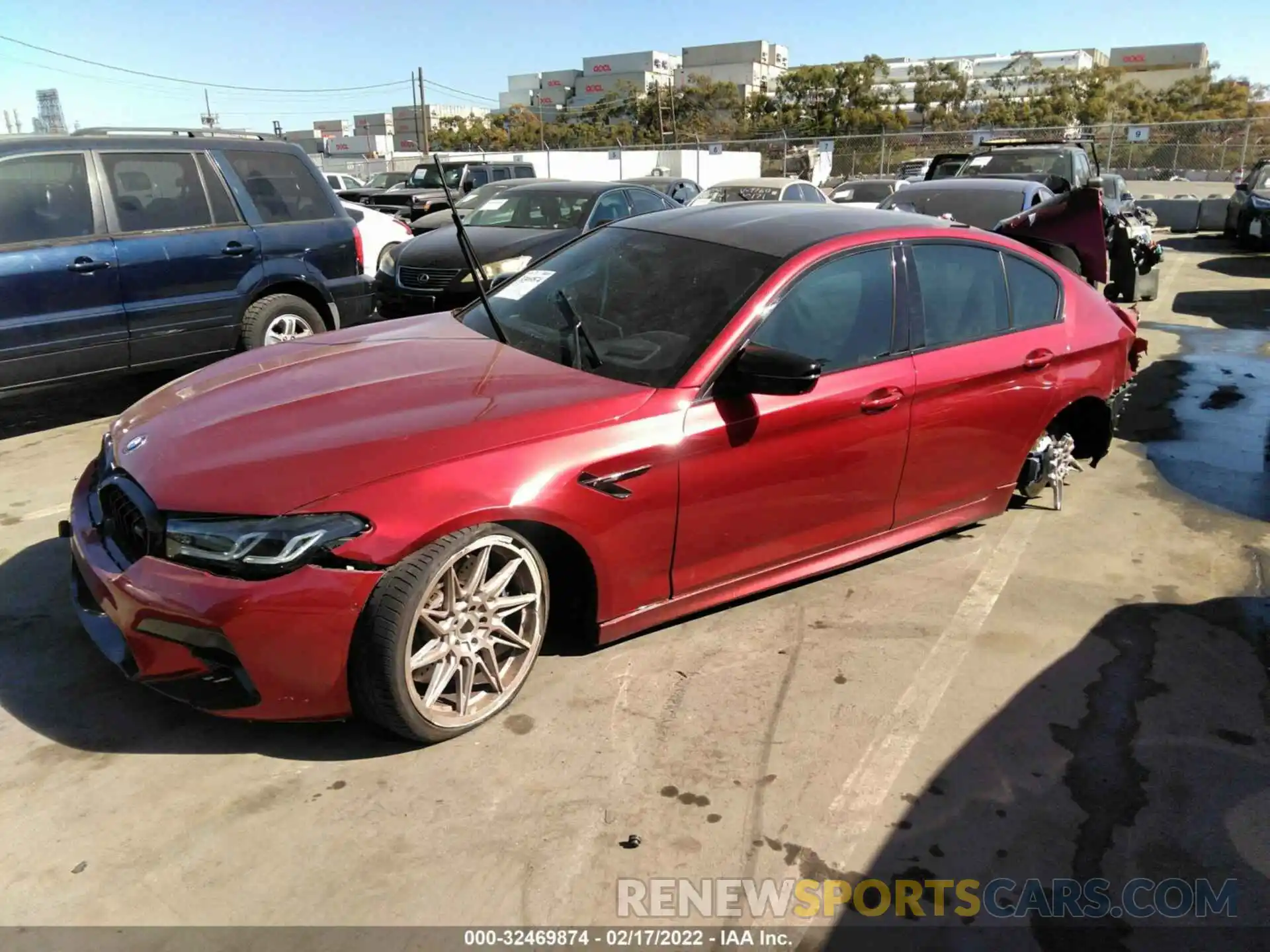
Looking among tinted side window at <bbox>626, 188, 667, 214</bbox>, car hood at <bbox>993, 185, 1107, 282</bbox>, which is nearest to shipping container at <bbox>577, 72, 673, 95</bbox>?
tinted side window at <bbox>626, 188, 667, 214</bbox>

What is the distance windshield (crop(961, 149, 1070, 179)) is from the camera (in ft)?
43.5

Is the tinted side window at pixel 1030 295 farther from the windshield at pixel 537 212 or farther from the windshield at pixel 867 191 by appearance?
the windshield at pixel 867 191

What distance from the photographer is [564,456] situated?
117 inches

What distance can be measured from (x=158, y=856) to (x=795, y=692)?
6.76ft

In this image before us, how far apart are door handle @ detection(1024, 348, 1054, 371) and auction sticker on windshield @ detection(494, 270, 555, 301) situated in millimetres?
2257

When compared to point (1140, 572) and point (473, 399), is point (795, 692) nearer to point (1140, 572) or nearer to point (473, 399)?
point (473, 399)

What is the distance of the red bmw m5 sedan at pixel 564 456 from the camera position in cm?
266

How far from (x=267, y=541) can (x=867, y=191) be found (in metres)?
18.1

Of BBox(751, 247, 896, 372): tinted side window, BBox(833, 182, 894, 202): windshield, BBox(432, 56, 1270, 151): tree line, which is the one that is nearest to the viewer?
BBox(751, 247, 896, 372): tinted side window

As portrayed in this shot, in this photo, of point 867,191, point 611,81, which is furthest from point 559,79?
point 867,191

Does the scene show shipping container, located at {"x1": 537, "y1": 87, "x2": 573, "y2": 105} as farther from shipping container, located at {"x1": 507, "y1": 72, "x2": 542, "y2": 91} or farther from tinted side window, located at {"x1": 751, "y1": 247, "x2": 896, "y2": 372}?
tinted side window, located at {"x1": 751, "y1": 247, "x2": 896, "y2": 372}

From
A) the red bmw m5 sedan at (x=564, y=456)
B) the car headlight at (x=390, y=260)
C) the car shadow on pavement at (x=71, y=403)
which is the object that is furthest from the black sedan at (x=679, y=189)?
the red bmw m5 sedan at (x=564, y=456)

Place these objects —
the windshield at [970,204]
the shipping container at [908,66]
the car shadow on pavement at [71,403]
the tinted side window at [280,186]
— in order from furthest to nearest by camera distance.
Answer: the shipping container at [908,66] < the windshield at [970,204] < the tinted side window at [280,186] < the car shadow on pavement at [71,403]

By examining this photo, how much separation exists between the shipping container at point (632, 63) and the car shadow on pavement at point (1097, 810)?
Answer: 126 m
